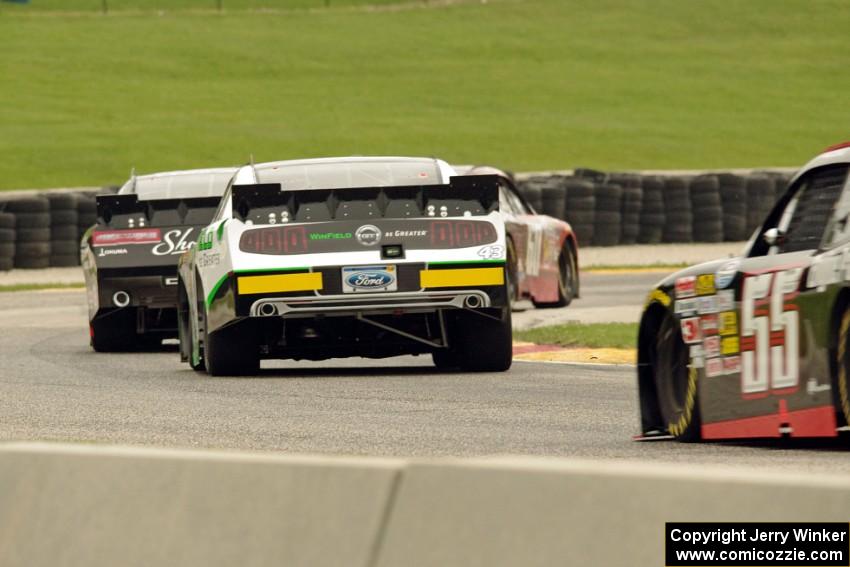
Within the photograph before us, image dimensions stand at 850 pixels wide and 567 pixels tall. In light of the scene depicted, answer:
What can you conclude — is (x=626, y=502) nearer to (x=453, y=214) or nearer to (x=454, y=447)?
(x=454, y=447)

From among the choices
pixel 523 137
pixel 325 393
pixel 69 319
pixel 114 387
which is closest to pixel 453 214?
pixel 325 393

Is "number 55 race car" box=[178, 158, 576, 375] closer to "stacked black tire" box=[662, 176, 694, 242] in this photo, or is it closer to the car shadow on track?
the car shadow on track

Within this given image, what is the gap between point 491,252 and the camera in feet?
39.8

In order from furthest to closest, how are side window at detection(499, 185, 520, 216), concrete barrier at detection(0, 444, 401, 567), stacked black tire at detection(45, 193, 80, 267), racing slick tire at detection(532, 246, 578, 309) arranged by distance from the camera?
stacked black tire at detection(45, 193, 80, 267)
racing slick tire at detection(532, 246, 578, 309)
side window at detection(499, 185, 520, 216)
concrete barrier at detection(0, 444, 401, 567)

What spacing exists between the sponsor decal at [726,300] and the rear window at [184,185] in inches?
348

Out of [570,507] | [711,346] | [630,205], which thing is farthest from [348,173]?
[630,205]

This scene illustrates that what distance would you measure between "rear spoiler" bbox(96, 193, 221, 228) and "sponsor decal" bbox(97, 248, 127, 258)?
22 centimetres

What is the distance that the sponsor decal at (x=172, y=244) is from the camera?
15742 millimetres

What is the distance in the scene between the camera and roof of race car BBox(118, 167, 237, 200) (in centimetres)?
1647

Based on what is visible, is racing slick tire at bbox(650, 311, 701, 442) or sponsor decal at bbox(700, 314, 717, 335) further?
racing slick tire at bbox(650, 311, 701, 442)

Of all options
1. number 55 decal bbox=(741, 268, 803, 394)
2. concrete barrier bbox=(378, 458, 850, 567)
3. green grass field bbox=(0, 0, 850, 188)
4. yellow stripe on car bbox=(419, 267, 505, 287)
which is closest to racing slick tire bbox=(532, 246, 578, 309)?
yellow stripe on car bbox=(419, 267, 505, 287)

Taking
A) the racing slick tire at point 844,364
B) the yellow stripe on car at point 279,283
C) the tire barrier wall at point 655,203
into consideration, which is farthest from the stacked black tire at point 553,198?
the racing slick tire at point 844,364

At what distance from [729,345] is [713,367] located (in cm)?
18

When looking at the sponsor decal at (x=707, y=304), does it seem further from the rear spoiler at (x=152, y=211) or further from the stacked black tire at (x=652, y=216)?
the stacked black tire at (x=652, y=216)
